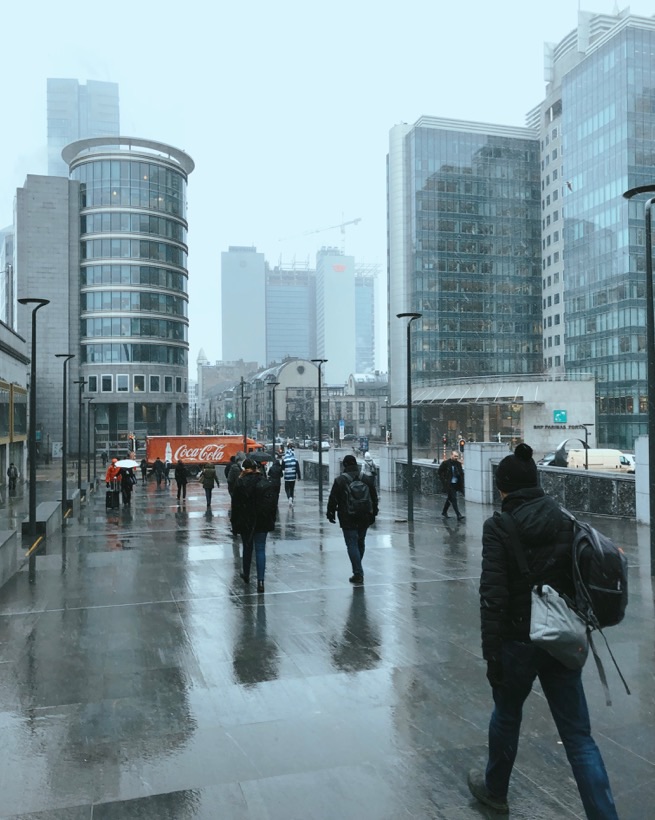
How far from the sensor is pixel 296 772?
4.47m

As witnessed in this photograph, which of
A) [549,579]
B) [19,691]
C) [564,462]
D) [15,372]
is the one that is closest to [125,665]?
[19,691]

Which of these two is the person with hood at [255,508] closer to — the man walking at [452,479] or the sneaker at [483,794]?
the sneaker at [483,794]

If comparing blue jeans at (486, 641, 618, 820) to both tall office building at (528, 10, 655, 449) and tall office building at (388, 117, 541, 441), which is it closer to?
tall office building at (528, 10, 655, 449)

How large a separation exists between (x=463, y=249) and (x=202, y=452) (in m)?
68.0

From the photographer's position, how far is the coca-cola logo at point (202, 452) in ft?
157

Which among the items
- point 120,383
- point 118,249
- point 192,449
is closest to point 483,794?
point 192,449

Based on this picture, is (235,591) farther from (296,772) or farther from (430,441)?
(430,441)

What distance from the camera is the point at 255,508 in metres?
9.52

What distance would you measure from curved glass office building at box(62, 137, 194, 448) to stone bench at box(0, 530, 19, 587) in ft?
224

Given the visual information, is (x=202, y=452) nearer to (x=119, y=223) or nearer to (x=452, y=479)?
(x=452, y=479)

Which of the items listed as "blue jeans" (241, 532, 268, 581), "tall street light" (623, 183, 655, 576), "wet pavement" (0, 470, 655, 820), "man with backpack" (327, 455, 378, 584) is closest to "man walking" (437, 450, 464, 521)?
"wet pavement" (0, 470, 655, 820)

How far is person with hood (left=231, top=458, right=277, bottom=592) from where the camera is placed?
9477 millimetres

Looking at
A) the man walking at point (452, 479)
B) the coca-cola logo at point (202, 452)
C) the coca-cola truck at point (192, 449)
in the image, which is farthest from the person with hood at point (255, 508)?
the coca-cola logo at point (202, 452)

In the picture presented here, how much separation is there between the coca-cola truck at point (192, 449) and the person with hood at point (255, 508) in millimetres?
37813
